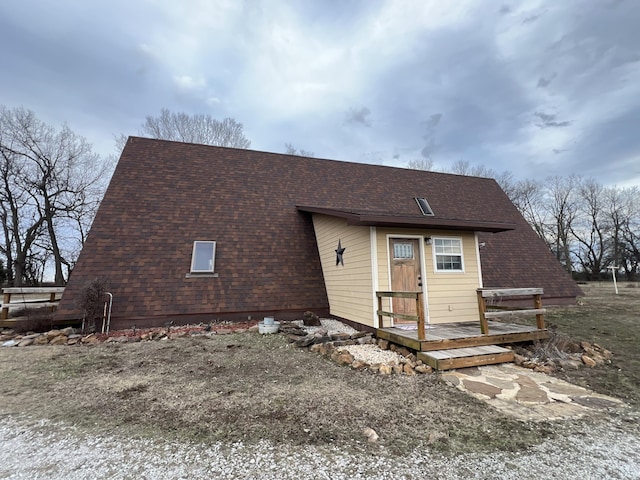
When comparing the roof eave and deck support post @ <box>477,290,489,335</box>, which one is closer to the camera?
deck support post @ <box>477,290,489,335</box>

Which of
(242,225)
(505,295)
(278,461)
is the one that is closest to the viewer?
(278,461)

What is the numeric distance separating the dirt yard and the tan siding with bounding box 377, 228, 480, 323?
2.59 m

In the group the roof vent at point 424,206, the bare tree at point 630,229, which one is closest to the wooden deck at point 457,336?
the roof vent at point 424,206

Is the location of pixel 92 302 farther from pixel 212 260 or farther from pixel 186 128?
A: pixel 186 128

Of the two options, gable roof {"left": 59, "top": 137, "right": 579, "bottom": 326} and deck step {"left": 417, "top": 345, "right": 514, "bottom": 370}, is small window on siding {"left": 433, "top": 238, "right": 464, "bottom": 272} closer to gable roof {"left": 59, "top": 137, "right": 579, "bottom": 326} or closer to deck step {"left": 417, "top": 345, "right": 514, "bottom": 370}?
gable roof {"left": 59, "top": 137, "right": 579, "bottom": 326}

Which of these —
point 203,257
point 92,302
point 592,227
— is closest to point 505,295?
point 203,257

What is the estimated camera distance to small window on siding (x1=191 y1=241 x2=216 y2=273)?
833 centimetres

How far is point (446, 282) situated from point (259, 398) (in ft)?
17.6

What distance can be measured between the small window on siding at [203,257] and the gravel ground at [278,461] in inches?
227

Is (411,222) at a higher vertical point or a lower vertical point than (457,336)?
higher

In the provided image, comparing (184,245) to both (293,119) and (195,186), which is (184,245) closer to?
(195,186)

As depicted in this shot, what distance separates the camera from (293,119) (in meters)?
17.2

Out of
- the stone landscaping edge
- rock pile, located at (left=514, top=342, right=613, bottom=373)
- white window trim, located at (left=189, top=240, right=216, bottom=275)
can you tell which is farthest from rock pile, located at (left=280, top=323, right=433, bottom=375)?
white window trim, located at (left=189, top=240, right=216, bottom=275)

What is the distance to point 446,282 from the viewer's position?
→ 23.5 feet
